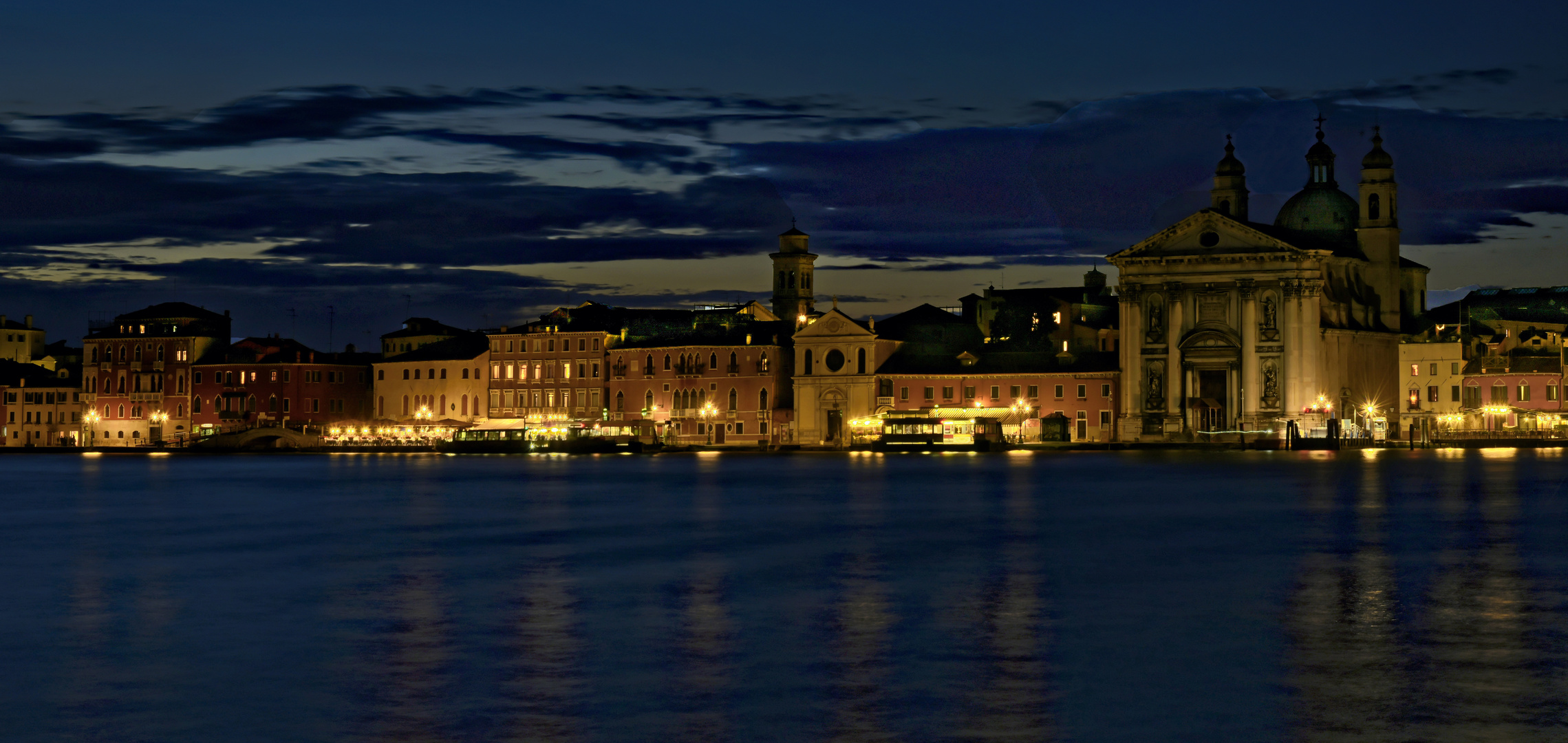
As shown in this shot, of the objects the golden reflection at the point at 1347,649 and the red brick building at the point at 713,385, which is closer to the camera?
the golden reflection at the point at 1347,649

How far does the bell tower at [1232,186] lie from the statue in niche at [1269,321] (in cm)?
1508

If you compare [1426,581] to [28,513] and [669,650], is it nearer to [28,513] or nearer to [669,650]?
[669,650]

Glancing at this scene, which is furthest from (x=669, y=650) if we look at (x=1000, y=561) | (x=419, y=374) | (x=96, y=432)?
(x=96, y=432)

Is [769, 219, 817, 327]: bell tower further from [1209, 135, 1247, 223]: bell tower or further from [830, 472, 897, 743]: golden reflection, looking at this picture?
[830, 472, 897, 743]: golden reflection

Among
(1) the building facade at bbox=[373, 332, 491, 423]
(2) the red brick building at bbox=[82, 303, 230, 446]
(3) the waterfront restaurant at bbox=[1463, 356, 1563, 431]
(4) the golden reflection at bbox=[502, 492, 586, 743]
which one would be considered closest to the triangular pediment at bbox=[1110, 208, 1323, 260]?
(3) the waterfront restaurant at bbox=[1463, 356, 1563, 431]

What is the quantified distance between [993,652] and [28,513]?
3645 cm

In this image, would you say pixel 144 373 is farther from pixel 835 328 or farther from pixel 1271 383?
pixel 1271 383

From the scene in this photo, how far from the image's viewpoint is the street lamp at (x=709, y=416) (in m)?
118

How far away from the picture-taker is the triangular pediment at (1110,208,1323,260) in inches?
4085

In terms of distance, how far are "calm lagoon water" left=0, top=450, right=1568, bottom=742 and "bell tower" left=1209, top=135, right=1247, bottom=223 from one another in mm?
71355

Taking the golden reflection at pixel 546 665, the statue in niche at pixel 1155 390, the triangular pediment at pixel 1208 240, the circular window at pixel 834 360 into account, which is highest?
the triangular pediment at pixel 1208 240

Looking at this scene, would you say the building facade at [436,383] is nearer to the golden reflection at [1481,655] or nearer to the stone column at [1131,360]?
the stone column at [1131,360]

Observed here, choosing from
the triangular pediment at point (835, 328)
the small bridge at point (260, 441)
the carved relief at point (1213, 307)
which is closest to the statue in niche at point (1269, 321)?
the carved relief at point (1213, 307)

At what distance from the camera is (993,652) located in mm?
19266
